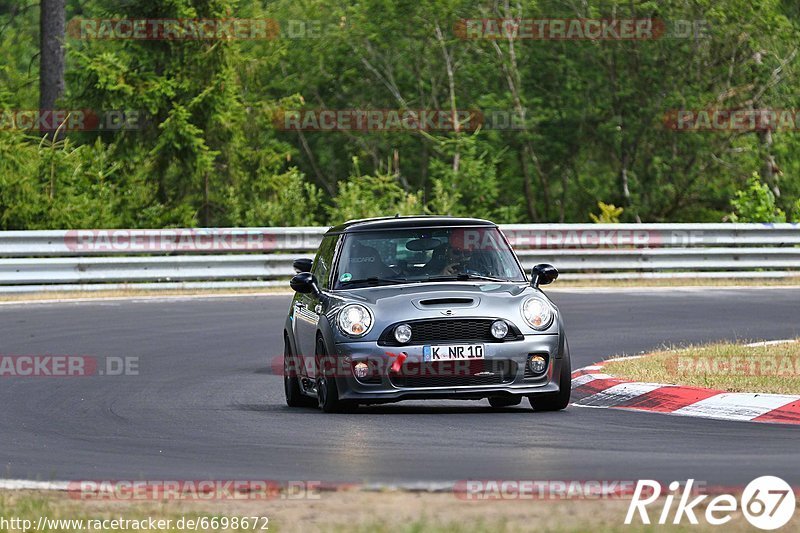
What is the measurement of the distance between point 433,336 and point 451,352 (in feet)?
0.59

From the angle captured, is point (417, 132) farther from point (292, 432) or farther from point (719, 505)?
point (719, 505)

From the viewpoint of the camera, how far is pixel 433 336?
11.4 m

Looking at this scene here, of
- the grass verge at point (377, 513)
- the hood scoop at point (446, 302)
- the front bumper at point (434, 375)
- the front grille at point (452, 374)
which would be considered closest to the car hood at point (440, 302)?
the hood scoop at point (446, 302)

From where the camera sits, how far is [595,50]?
40062mm

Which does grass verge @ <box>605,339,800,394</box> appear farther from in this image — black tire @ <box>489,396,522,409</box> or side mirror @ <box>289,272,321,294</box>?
side mirror @ <box>289,272,321,294</box>

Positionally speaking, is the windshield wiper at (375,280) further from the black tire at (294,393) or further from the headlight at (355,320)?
the black tire at (294,393)

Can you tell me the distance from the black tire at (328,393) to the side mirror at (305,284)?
2.37 feet

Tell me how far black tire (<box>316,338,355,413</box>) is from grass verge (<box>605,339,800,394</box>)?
2.61 m

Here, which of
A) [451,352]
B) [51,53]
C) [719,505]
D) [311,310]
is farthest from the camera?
[51,53]

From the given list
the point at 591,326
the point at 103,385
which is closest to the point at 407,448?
the point at 103,385

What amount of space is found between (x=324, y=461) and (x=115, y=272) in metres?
17.4

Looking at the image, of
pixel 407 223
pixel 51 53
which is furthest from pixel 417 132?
pixel 407 223

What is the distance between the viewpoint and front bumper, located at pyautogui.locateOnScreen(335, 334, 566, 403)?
37.4 feet

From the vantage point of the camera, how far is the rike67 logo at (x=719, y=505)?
6742 mm
